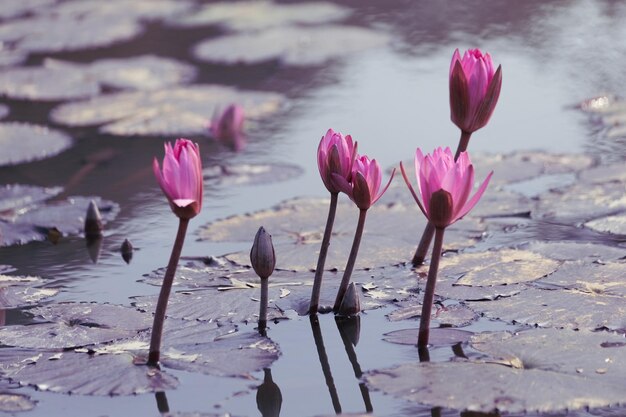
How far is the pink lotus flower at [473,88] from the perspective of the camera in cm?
206

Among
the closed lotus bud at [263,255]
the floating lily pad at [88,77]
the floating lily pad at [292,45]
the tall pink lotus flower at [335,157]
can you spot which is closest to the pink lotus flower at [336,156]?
the tall pink lotus flower at [335,157]

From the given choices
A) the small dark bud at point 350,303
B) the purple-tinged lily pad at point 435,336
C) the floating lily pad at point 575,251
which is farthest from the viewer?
the floating lily pad at point 575,251

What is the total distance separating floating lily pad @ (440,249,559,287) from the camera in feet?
7.07

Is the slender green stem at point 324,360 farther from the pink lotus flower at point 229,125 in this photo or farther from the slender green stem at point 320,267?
the pink lotus flower at point 229,125

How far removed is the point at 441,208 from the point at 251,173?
4.54ft

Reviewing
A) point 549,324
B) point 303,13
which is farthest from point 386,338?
point 303,13

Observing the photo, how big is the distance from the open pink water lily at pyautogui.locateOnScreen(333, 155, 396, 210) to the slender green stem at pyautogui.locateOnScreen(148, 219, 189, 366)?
0.31 metres

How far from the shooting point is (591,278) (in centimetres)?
214

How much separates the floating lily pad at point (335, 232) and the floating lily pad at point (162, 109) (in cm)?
96

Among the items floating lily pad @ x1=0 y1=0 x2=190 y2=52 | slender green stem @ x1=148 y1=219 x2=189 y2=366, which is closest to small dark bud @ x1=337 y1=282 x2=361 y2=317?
slender green stem @ x1=148 y1=219 x2=189 y2=366

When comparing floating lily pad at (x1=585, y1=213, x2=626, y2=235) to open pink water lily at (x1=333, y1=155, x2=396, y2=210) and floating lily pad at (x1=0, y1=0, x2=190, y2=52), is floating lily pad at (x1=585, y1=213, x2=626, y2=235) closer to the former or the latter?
open pink water lily at (x1=333, y1=155, x2=396, y2=210)

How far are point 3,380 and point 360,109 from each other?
2.12m

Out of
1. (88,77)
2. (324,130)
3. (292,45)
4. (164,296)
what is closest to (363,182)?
(164,296)

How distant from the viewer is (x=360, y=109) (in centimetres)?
371
